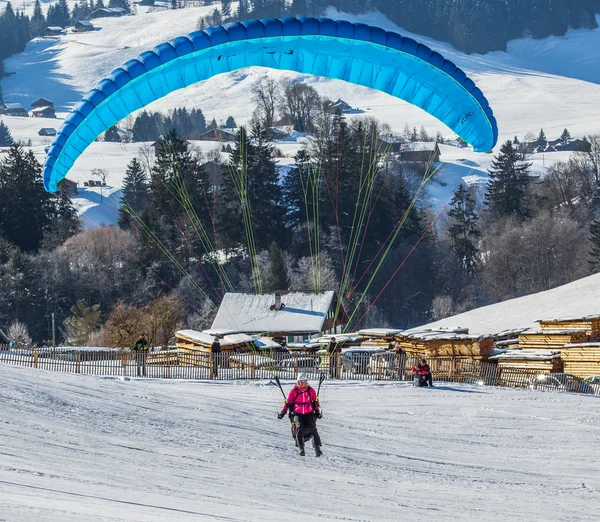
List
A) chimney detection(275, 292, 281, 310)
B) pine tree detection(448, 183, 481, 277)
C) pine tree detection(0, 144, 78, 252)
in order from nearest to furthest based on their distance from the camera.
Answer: chimney detection(275, 292, 281, 310) < pine tree detection(0, 144, 78, 252) < pine tree detection(448, 183, 481, 277)

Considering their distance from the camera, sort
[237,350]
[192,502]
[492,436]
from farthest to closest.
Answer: [237,350], [492,436], [192,502]

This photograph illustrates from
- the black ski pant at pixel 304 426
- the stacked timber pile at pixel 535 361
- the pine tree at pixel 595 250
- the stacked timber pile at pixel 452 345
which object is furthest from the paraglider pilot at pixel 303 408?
the pine tree at pixel 595 250

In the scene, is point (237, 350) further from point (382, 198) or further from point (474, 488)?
point (382, 198)

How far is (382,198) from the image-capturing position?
6994 centimetres

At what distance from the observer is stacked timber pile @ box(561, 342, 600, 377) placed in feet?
94.8

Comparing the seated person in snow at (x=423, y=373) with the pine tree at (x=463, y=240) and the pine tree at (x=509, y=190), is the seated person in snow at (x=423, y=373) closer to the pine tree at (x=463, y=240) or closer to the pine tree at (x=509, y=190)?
the pine tree at (x=463, y=240)

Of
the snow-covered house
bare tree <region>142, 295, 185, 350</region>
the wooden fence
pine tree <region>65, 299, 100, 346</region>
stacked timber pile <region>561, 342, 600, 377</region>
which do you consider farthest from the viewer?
pine tree <region>65, 299, 100, 346</region>

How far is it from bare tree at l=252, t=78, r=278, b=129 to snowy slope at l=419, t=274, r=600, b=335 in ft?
62.8

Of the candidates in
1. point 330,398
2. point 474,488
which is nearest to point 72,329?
point 330,398

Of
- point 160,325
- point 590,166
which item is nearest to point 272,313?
point 160,325

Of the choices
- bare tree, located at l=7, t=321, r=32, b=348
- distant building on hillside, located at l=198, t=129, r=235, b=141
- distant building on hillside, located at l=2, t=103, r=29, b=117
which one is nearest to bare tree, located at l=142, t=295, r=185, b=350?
bare tree, located at l=7, t=321, r=32, b=348

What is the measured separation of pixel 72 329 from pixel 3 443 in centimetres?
4846

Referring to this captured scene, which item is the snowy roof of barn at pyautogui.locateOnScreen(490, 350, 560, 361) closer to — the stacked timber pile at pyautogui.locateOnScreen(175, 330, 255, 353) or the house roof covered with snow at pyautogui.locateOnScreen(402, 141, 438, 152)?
the stacked timber pile at pyautogui.locateOnScreen(175, 330, 255, 353)

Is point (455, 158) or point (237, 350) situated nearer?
point (237, 350)
